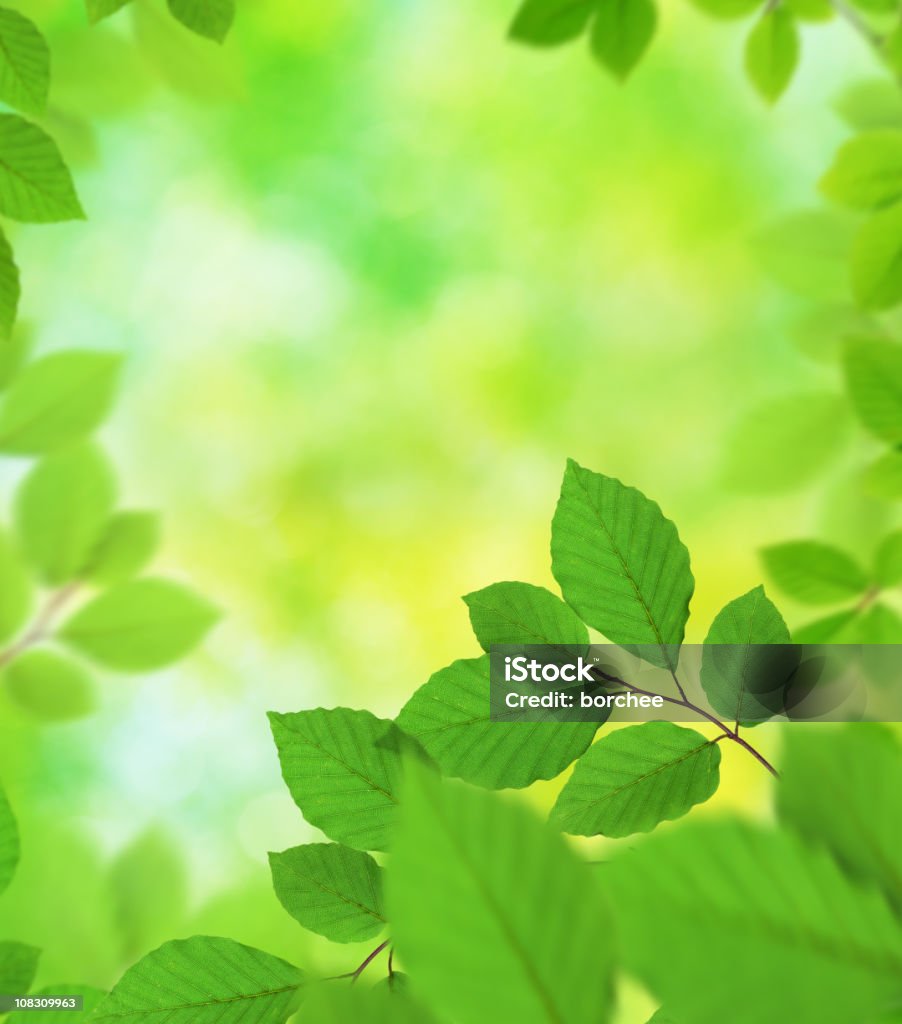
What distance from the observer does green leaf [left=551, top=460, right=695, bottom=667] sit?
0.55ft

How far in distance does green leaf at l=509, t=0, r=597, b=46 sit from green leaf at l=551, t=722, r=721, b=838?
35 cm

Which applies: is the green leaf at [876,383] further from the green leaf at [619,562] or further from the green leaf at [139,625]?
the green leaf at [139,625]

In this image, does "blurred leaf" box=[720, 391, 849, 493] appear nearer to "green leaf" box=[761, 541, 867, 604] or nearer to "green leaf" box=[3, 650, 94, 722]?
"green leaf" box=[761, 541, 867, 604]

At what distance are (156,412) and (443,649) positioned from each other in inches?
13.8

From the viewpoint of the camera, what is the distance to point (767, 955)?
0.08 m

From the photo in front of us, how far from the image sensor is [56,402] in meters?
0.50

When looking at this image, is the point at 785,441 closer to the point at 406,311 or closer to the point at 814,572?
the point at 814,572

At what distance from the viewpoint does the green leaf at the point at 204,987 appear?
0.15 m

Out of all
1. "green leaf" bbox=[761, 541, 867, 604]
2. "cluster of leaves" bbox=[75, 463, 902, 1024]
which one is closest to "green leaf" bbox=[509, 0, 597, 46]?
"green leaf" bbox=[761, 541, 867, 604]

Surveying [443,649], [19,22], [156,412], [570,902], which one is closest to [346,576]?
[443,649]

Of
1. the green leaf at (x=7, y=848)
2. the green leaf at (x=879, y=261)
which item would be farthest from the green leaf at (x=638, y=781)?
the green leaf at (x=879, y=261)

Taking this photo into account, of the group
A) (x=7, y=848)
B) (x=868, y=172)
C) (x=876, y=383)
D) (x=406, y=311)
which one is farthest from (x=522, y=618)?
(x=406, y=311)

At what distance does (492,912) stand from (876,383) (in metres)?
0.34

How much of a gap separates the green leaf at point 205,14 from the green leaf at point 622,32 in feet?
0.69
